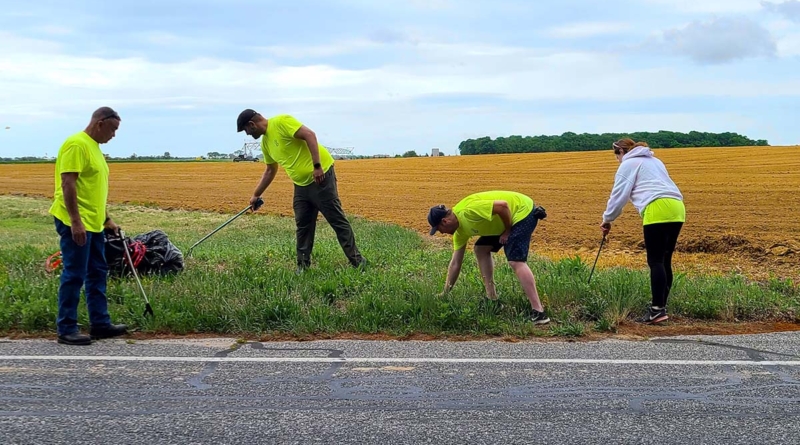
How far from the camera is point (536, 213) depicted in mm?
6844

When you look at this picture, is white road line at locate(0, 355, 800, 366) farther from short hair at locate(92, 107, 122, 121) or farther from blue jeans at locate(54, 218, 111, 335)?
short hair at locate(92, 107, 122, 121)

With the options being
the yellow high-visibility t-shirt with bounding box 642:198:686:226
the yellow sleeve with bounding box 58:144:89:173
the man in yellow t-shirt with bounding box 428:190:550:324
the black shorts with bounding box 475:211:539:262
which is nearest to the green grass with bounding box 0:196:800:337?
the man in yellow t-shirt with bounding box 428:190:550:324

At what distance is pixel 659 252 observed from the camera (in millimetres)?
7039

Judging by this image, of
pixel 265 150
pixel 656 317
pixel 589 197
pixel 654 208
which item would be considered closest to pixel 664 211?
pixel 654 208

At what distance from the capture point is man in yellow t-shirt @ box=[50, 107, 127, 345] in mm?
5973

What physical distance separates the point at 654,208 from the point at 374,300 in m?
2.81

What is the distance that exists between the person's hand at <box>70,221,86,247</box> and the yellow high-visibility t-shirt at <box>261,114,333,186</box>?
296 centimetres

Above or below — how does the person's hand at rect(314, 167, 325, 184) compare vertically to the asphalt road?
above

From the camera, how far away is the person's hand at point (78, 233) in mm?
5965

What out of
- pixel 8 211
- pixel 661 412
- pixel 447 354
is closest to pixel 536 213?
pixel 447 354

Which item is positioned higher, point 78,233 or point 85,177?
point 85,177

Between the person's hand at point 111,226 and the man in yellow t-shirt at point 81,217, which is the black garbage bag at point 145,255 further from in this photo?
the man in yellow t-shirt at point 81,217

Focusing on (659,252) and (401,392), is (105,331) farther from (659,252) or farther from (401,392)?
(659,252)

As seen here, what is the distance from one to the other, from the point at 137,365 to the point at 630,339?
13.2ft
